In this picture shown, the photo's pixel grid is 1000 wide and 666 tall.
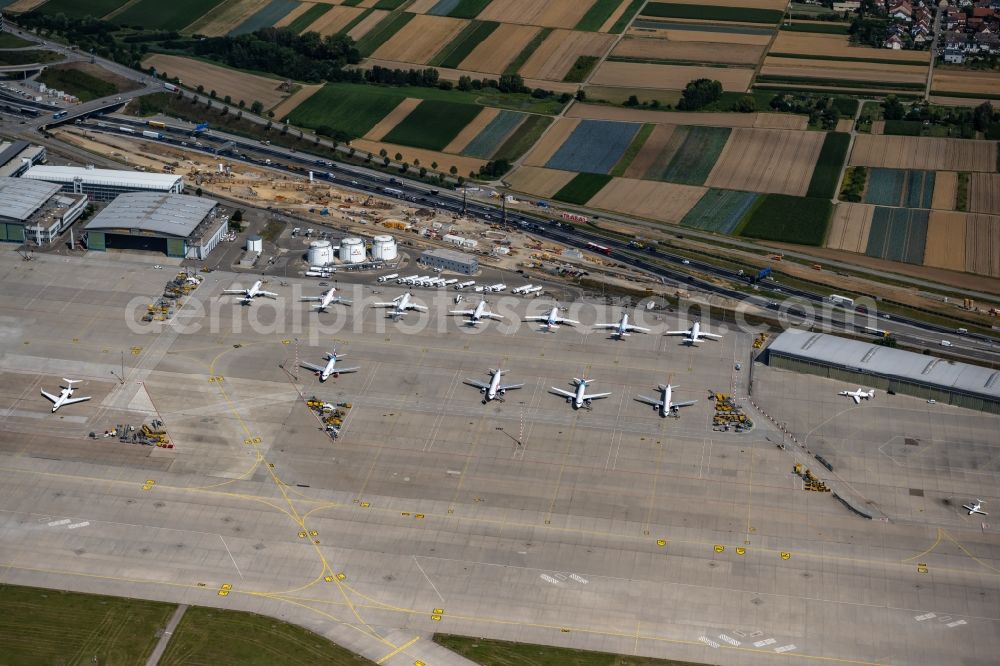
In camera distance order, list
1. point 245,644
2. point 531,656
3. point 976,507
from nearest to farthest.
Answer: point 531,656 → point 245,644 → point 976,507

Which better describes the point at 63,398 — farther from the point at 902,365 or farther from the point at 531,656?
the point at 902,365

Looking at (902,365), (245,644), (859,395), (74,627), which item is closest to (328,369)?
(245,644)

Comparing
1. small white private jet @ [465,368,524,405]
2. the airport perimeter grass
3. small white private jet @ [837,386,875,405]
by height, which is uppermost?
small white private jet @ [837,386,875,405]

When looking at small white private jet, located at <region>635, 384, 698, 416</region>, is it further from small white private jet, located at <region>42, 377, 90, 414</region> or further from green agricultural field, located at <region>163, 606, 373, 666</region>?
small white private jet, located at <region>42, 377, 90, 414</region>

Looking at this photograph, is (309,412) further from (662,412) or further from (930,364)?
(930,364)

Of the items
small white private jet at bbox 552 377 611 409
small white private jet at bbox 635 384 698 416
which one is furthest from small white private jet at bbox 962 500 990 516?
small white private jet at bbox 552 377 611 409

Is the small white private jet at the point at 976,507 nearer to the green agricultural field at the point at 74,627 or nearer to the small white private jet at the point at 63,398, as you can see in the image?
the green agricultural field at the point at 74,627

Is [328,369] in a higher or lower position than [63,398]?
higher
